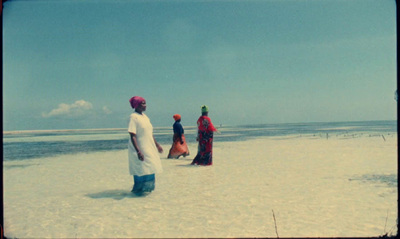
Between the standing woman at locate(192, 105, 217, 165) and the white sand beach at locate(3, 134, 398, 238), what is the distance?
0.66 meters

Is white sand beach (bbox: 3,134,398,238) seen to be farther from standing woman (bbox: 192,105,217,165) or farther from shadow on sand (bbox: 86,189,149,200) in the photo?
standing woman (bbox: 192,105,217,165)

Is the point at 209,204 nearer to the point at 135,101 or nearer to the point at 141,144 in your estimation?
the point at 141,144

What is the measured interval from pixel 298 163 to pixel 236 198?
4.94 meters

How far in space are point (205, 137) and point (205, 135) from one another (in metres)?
0.05

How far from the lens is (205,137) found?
930cm

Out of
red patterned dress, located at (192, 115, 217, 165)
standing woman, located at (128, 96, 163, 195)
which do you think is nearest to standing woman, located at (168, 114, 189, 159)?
red patterned dress, located at (192, 115, 217, 165)

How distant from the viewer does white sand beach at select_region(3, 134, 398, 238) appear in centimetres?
405

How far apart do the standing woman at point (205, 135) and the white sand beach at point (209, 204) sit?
2.18 ft

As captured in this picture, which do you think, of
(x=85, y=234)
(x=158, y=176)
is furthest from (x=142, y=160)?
(x=158, y=176)

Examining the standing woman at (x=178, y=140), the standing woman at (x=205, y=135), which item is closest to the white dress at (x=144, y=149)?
the standing woman at (x=205, y=135)

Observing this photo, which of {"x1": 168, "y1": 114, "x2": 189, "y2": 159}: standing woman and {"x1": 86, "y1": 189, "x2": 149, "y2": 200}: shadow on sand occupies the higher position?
{"x1": 168, "y1": 114, "x2": 189, "y2": 159}: standing woman

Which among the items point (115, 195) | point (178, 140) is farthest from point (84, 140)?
point (115, 195)

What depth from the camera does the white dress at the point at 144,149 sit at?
5.29 m

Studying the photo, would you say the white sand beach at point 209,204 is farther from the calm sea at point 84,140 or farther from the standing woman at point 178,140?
the calm sea at point 84,140
